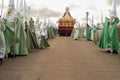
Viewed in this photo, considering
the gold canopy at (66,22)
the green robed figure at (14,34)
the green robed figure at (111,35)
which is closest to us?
the green robed figure at (14,34)

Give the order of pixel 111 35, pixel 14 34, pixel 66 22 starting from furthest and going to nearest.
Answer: pixel 66 22
pixel 111 35
pixel 14 34

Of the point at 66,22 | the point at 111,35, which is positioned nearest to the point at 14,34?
the point at 111,35

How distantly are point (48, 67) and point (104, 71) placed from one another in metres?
1.78

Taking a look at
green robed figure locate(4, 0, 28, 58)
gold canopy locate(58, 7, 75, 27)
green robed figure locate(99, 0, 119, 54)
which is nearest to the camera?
green robed figure locate(4, 0, 28, 58)

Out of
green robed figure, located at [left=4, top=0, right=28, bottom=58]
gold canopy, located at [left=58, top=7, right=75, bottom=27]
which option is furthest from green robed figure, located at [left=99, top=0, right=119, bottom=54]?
gold canopy, located at [left=58, top=7, right=75, bottom=27]

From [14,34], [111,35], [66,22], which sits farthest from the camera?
[66,22]

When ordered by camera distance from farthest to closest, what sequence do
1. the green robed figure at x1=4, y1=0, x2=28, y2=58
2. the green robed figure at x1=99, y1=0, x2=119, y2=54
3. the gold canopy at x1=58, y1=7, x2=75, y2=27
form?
the gold canopy at x1=58, y1=7, x2=75, y2=27
the green robed figure at x1=99, y1=0, x2=119, y2=54
the green robed figure at x1=4, y1=0, x2=28, y2=58

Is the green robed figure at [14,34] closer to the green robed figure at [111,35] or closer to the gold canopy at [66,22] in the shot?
the green robed figure at [111,35]

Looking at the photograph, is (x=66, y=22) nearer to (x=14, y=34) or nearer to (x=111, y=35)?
(x=111, y=35)

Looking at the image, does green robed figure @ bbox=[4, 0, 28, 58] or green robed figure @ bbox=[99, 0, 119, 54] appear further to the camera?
green robed figure @ bbox=[99, 0, 119, 54]

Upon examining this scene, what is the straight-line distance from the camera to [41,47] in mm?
19344

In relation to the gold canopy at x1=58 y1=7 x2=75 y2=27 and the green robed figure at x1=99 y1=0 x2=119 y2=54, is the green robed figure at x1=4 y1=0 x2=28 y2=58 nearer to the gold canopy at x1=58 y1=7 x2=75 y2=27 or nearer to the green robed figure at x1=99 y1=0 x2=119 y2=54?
the green robed figure at x1=99 y1=0 x2=119 y2=54

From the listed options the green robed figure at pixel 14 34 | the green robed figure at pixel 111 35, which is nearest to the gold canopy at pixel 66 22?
the green robed figure at pixel 111 35

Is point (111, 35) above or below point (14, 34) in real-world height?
below
